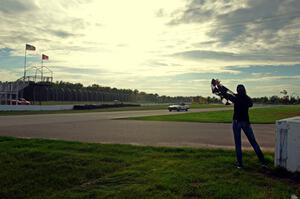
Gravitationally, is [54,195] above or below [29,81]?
below

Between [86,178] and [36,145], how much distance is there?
4.60m

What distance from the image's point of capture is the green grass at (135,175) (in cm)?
584

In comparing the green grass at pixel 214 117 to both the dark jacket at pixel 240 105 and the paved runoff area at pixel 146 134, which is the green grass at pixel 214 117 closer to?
the paved runoff area at pixel 146 134

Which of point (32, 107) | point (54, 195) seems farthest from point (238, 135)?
point (32, 107)

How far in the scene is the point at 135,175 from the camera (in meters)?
6.95

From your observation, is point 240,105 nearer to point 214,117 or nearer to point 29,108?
point 214,117

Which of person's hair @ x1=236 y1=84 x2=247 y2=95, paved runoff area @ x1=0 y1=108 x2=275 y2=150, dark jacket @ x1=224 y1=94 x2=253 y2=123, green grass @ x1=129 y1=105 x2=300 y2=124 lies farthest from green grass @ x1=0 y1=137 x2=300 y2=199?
green grass @ x1=129 y1=105 x2=300 y2=124

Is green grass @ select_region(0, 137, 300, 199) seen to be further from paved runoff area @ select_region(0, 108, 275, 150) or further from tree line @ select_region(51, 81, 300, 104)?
tree line @ select_region(51, 81, 300, 104)

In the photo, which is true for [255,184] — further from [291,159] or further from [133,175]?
[133,175]

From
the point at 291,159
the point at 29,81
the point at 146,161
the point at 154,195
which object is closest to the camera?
the point at 154,195

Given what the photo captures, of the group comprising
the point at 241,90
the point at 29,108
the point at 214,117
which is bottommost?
the point at 29,108

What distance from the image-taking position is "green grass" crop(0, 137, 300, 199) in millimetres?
5844

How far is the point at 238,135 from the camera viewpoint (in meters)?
7.59

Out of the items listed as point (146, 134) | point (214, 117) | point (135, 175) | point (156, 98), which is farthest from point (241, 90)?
point (156, 98)
